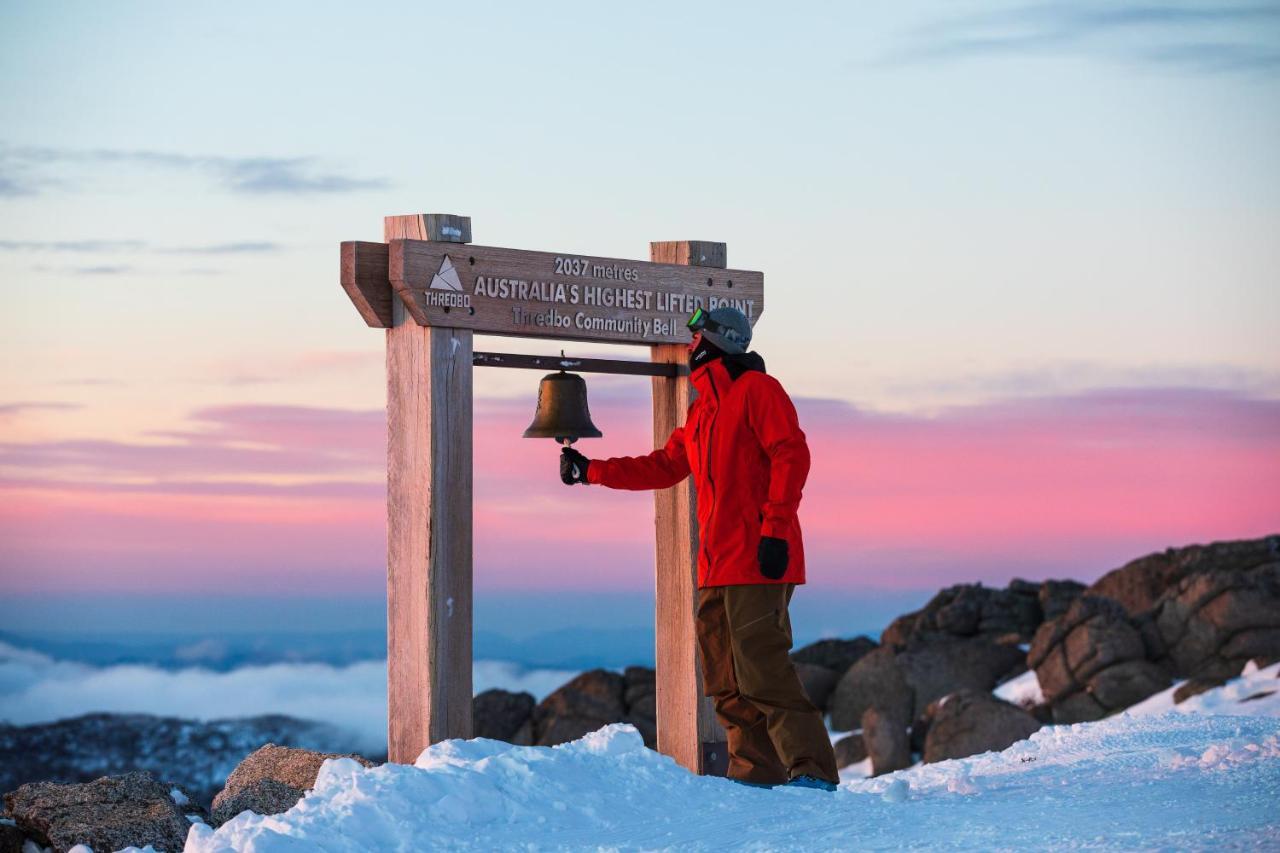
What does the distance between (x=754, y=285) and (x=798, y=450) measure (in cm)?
231

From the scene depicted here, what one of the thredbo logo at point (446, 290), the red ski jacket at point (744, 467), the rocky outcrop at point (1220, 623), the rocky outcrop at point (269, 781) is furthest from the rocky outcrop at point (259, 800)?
the rocky outcrop at point (1220, 623)

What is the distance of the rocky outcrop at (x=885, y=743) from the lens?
17.5m

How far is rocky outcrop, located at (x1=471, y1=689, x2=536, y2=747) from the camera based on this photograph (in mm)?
19250

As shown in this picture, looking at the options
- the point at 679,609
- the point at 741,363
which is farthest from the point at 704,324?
the point at 679,609

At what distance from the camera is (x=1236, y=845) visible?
6.62 metres

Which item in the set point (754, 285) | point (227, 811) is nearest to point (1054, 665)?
point (754, 285)

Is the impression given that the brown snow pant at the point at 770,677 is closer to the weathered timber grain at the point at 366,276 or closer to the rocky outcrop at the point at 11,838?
the weathered timber grain at the point at 366,276

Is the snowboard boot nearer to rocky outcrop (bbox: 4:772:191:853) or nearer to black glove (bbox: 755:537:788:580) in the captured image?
black glove (bbox: 755:537:788:580)

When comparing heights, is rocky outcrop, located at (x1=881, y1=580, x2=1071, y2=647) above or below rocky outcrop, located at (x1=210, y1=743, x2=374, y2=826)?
above

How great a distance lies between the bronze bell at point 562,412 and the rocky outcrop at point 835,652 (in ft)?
41.3

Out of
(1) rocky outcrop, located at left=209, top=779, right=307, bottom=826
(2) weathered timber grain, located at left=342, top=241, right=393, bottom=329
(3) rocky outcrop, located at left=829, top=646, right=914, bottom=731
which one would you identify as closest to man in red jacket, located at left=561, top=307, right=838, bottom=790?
(2) weathered timber grain, located at left=342, top=241, right=393, bottom=329

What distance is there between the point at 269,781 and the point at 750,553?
2869 mm

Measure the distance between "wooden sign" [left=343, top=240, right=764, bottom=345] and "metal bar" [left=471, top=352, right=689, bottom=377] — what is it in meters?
0.14

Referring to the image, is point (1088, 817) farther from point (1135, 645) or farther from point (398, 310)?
point (1135, 645)
